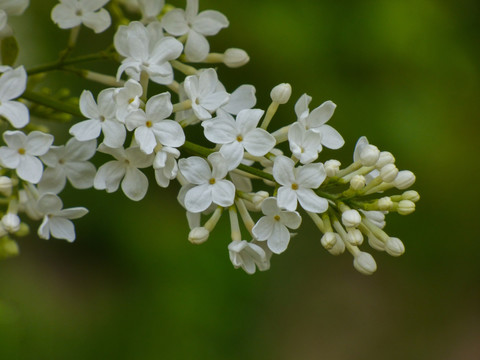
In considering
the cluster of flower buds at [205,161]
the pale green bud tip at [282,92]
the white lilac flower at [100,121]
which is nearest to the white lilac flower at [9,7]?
the cluster of flower buds at [205,161]

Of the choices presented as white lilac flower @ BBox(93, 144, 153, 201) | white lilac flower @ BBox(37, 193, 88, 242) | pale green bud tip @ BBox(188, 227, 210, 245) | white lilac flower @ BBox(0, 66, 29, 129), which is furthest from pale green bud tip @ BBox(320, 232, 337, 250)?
white lilac flower @ BBox(0, 66, 29, 129)

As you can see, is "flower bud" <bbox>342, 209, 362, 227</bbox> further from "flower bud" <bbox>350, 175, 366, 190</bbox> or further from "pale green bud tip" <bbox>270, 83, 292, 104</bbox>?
"pale green bud tip" <bbox>270, 83, 292, 104</bbox>

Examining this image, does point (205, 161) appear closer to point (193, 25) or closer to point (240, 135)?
point (240, 135)

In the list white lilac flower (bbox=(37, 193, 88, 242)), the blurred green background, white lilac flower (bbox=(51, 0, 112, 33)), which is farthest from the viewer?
the blurred green background

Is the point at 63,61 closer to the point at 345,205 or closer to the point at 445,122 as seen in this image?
the point at 345,205

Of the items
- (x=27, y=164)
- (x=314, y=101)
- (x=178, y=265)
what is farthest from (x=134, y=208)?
(x=27, y=164)

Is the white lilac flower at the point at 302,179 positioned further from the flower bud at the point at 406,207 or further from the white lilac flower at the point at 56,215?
the white lilac flower at the point at 56,215
